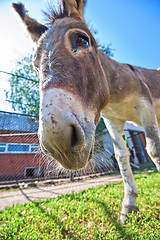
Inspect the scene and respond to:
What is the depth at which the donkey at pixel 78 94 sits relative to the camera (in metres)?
0.86

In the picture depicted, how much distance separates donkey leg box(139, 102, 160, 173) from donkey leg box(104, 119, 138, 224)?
60 centimetres

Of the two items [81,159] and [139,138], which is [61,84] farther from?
[139,138]

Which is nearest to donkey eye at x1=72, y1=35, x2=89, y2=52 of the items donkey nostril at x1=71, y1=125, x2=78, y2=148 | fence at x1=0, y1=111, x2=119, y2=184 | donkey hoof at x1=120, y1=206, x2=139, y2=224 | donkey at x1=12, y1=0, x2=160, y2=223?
donkey at x1=12, y1=0, x2=160, y2=223

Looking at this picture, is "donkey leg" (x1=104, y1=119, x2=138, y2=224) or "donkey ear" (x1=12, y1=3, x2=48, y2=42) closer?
"donkey ear" (x1=12, y1=3, x2=48, y2=42)

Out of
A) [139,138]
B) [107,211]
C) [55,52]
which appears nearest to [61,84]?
[55,52]

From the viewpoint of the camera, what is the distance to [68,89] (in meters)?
1.03

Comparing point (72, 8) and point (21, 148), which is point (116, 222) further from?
point (21, 148)

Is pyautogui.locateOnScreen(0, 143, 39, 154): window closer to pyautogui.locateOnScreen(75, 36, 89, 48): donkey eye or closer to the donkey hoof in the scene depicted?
pyautogui.locateOnScreen(75, 36, 89, 48): donkey eye

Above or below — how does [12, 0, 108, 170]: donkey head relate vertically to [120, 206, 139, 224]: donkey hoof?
above

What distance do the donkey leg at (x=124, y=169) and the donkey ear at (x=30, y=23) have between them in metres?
2.06

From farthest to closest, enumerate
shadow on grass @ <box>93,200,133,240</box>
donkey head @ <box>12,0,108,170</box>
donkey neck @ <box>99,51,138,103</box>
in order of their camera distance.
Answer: donkey neck @ <box>99,51,138,103</box> < shadow on grass @ <box>93,200,133,240</box> < donkey head @ <box>12,0,108,170</box>

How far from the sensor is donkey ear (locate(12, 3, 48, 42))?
6.45 ft

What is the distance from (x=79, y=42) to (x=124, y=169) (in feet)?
7.30

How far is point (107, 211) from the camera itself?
225 centimetres
